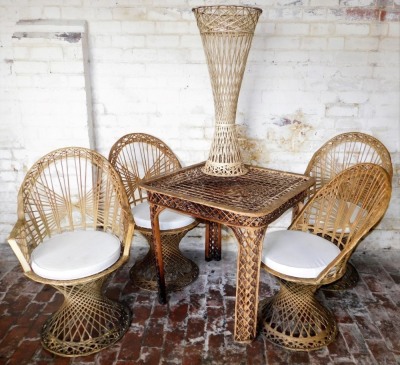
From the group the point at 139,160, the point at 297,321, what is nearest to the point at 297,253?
the point at 297,321

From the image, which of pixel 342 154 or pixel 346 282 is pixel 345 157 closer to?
pixel 342 154

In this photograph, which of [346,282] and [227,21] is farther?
[346,282]

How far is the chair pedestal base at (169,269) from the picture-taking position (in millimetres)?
2873

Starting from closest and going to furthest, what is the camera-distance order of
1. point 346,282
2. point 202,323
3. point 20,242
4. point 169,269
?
point 20,242 < point 202,323 < point 346,282 < point 169,269

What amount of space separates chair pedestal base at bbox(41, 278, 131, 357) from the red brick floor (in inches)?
2.0

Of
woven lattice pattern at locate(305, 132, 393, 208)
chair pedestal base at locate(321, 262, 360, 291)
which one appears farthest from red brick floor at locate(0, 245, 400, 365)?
woven lattice pattern at locate(305, 132, 393, 208)

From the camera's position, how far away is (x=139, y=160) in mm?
3225

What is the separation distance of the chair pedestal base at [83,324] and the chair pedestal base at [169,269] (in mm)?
427

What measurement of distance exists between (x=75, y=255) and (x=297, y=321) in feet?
4.57

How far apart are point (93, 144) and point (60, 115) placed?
1.13 feet

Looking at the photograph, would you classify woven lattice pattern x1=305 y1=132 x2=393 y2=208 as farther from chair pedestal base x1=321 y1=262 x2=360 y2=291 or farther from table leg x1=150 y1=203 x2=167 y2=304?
table leg x1=150 y1=203 x2=167 y2=304

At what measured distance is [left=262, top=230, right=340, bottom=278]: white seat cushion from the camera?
6.97ft

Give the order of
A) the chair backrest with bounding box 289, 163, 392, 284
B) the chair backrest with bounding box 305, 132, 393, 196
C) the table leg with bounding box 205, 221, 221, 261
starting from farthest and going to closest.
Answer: the table leg with bounding box 205, 221, 221, 261, the chair backrest with bounding box 305, 132, 393, 196, the chair backrest with bounding box 289, 163, 392, 284

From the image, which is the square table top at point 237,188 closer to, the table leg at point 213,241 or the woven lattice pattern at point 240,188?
the woven lattice pattern at point 240,188
